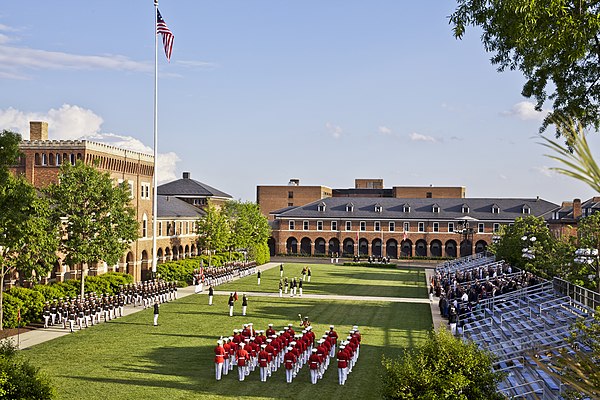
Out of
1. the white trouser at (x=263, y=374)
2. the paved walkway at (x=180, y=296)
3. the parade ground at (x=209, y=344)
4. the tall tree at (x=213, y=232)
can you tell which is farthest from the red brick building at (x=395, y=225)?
the white trouser at (x=263, y=374)

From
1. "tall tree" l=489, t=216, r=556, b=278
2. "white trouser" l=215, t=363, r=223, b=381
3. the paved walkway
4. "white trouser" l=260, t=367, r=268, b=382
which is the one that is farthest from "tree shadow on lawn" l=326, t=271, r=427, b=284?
"white trouser" l=215, t=363, r=223, b=381

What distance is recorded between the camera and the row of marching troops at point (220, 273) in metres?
50.9

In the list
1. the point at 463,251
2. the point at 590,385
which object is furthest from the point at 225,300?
the point at 463,251

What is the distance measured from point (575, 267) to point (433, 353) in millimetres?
21955

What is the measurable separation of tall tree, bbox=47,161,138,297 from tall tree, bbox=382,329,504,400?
28629mm

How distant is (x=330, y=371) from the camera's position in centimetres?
2367

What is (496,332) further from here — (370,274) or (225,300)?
(370,274)

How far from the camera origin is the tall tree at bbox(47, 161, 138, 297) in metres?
37.3

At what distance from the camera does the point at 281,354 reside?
24.0 metres

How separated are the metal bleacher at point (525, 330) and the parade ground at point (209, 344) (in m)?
3.35

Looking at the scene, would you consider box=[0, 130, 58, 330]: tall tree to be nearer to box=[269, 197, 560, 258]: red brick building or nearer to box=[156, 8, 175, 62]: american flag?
box=[156, 8, 175, 62]: american flag

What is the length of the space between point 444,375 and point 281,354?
12.9 meters

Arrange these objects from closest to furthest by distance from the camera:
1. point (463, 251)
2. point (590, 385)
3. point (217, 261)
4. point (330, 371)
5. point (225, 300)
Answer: point (590, 385) < point (330, 371) < point (225, 300) < point (217, 261) < point (463, 251)

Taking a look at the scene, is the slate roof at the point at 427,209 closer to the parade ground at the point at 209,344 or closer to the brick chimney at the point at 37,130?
the parade ground at the point at 209,344
